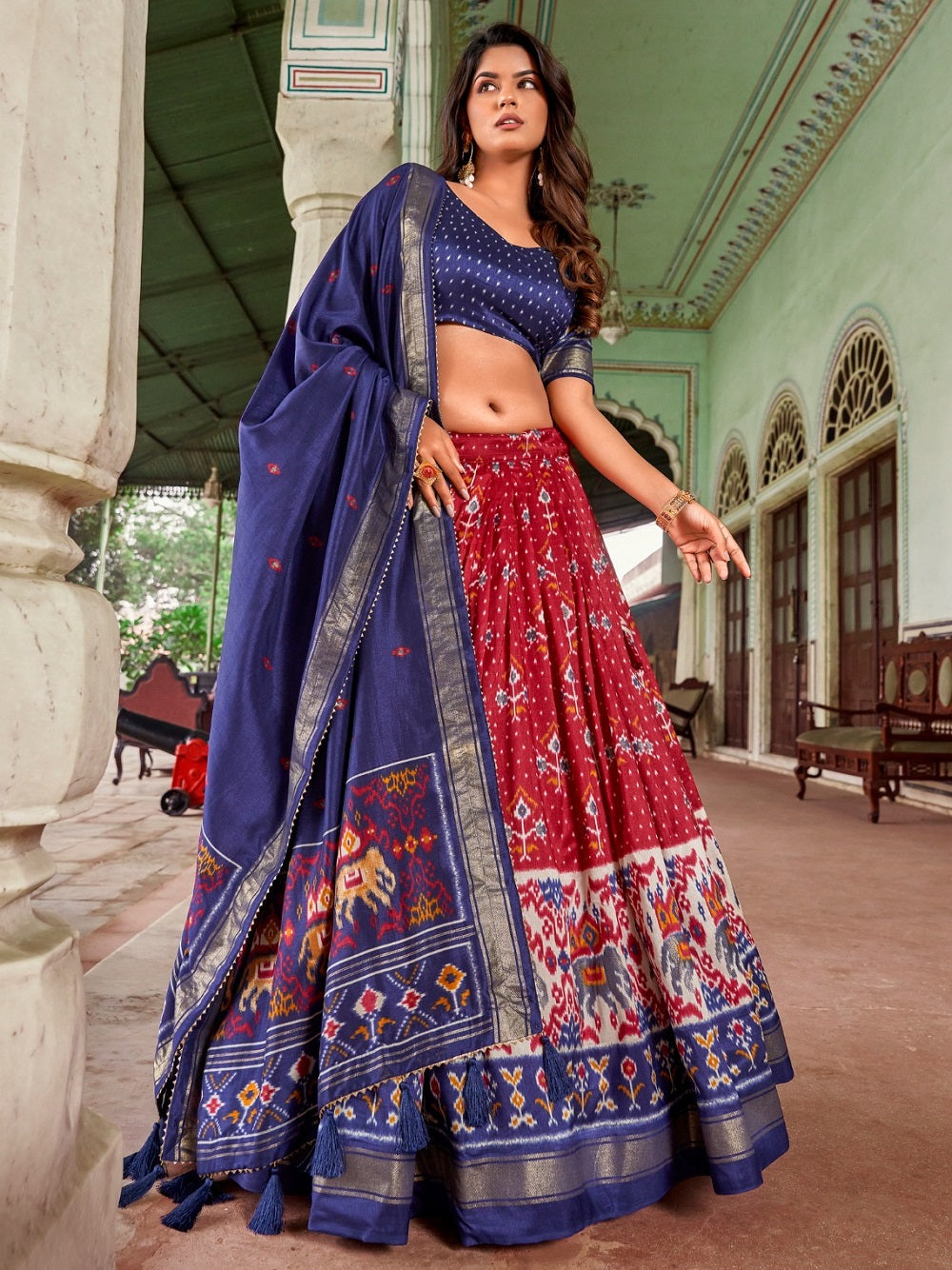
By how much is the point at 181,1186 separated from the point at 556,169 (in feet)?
4.82

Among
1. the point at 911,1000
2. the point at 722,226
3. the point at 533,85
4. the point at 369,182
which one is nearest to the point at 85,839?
the point at 369,182

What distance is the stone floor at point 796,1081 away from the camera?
40.1 inches

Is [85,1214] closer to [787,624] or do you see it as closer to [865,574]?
[865,574]

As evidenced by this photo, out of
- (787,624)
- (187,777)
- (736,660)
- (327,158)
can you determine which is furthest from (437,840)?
(736,660)

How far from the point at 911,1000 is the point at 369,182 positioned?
8.02 feet

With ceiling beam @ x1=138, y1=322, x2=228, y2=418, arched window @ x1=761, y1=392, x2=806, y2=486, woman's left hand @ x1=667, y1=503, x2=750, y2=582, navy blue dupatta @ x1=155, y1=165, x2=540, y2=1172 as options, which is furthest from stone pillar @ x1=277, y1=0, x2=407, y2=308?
arched window @ x1=761, y1=392, x2=806, y2=486

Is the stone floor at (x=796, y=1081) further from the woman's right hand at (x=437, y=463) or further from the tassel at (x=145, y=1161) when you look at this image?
the woman's right hand at (x=437, y=463)

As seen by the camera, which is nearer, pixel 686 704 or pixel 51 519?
pixel 51 519

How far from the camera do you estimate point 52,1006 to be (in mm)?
739

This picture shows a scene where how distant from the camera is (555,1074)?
1.06 metres

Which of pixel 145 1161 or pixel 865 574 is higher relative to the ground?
pixel 865 574

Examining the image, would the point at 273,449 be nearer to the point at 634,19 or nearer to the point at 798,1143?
the point at 798,1143

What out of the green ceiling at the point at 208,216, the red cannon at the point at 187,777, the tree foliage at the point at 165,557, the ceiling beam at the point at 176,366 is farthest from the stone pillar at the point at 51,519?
the tree foliage at the point at 165,557

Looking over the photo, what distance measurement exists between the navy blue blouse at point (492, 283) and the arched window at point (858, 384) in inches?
201
